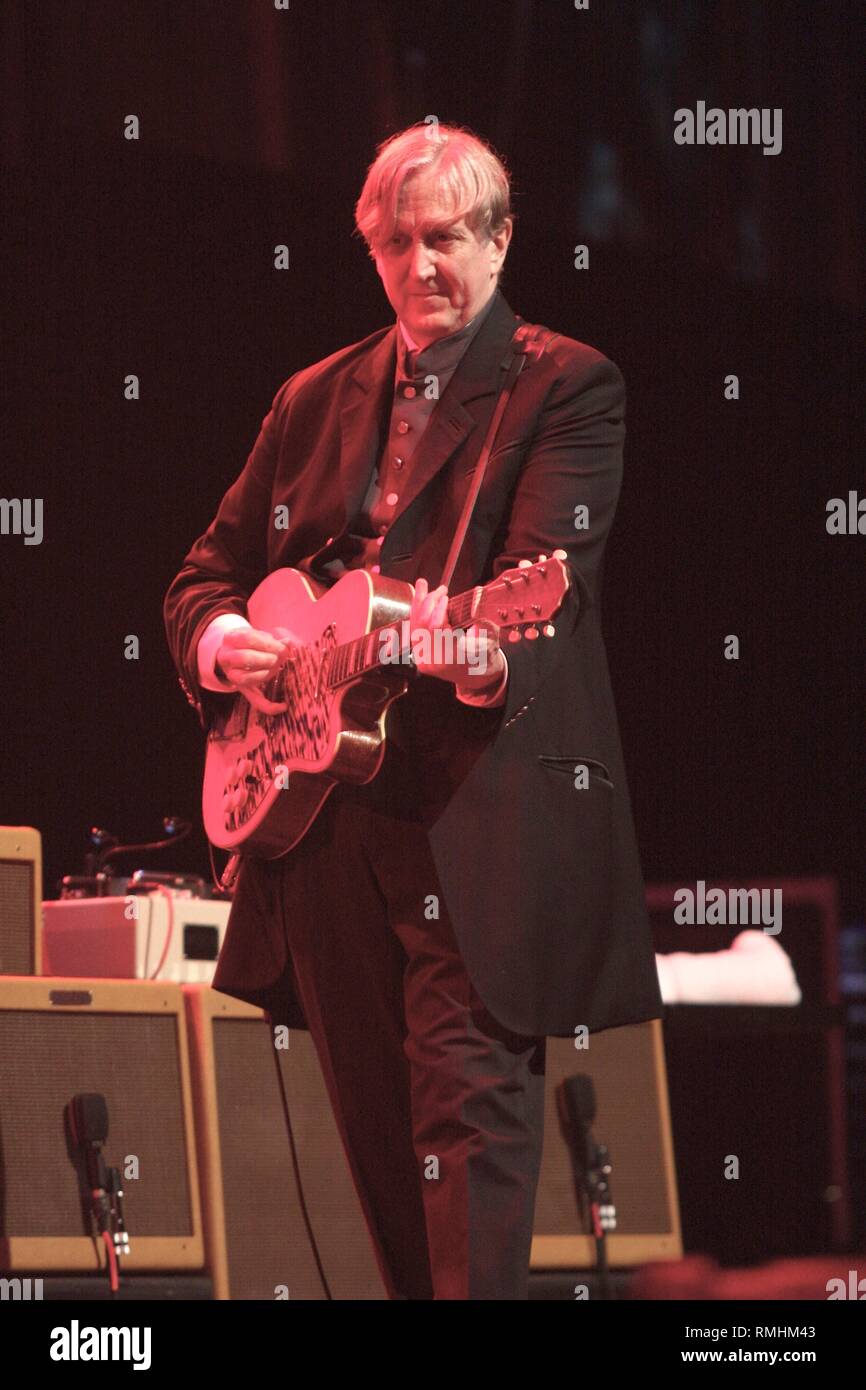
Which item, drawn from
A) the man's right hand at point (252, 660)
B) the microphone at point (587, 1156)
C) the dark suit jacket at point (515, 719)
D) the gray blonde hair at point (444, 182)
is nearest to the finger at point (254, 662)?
the man's right hand at point (252, 660)

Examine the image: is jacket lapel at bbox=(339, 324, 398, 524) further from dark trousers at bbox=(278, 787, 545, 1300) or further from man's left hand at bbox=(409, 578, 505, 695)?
dark trousers at bbox=(278, 787, 545, 1300)

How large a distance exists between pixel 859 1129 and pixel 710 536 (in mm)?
1957

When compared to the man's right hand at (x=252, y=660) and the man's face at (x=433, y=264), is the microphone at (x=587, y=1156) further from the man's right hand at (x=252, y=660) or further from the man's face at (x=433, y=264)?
the man's face at (x=433, y=264)

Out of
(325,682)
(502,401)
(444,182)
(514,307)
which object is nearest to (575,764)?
(325,682)

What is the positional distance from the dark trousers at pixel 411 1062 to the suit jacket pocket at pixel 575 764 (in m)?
0.16

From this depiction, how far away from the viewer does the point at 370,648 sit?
89.5 inches

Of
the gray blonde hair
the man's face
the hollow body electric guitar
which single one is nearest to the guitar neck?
the hollow body electric guitar

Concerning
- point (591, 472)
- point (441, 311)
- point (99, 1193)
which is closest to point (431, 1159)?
point (591, 472)

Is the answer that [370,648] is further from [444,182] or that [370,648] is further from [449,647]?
[444,182]

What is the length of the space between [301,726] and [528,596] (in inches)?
17.9

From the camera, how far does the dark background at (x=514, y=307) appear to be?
4.84m

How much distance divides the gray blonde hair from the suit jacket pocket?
0.71m

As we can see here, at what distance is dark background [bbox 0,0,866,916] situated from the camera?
15.9ft

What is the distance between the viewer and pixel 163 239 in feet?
16.5
